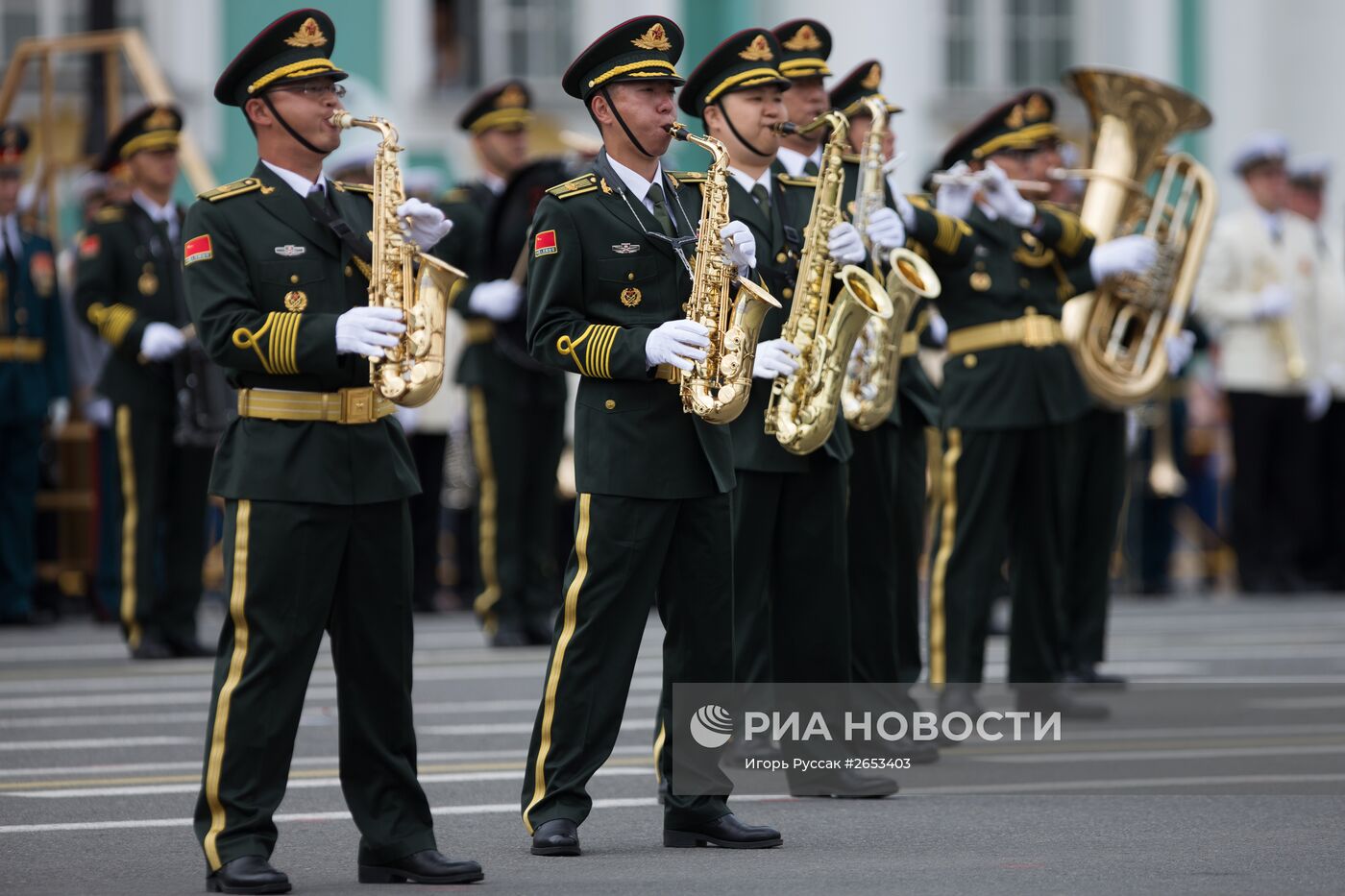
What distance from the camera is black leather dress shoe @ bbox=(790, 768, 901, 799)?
8.47 m

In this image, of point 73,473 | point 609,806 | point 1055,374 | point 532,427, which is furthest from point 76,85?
point 609,806

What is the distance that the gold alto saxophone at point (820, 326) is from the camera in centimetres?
826

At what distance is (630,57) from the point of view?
7387 mm

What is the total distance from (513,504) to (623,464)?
19.8 feet

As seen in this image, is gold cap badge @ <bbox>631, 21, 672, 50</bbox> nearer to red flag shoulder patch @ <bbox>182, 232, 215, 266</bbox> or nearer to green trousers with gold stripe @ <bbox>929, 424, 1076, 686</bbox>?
red flag shoulder patch @ <bbox>182, 232, 215, 266</bbox>

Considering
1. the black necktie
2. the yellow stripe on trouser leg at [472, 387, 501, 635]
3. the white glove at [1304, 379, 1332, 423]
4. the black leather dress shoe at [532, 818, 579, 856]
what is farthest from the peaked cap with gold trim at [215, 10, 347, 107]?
the white glove at [1304, 379, 1332, 423]

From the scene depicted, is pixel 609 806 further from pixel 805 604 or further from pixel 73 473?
pixel 73 473

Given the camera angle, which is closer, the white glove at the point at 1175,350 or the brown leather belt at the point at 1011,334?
the brown leather belt at the point at 1011,334

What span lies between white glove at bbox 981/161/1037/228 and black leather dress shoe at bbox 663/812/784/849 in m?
3.53

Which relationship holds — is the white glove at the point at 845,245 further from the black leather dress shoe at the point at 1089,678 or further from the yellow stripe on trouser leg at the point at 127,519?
the yellow stripe on trouser leg at the point at 127,519

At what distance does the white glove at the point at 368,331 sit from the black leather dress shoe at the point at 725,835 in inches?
70.8

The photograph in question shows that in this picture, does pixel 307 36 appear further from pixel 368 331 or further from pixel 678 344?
pixel 678 344

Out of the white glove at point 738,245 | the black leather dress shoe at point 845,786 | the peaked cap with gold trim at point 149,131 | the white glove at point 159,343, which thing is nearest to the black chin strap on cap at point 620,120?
the white glove at point 738,245

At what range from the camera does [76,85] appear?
72.3ft
